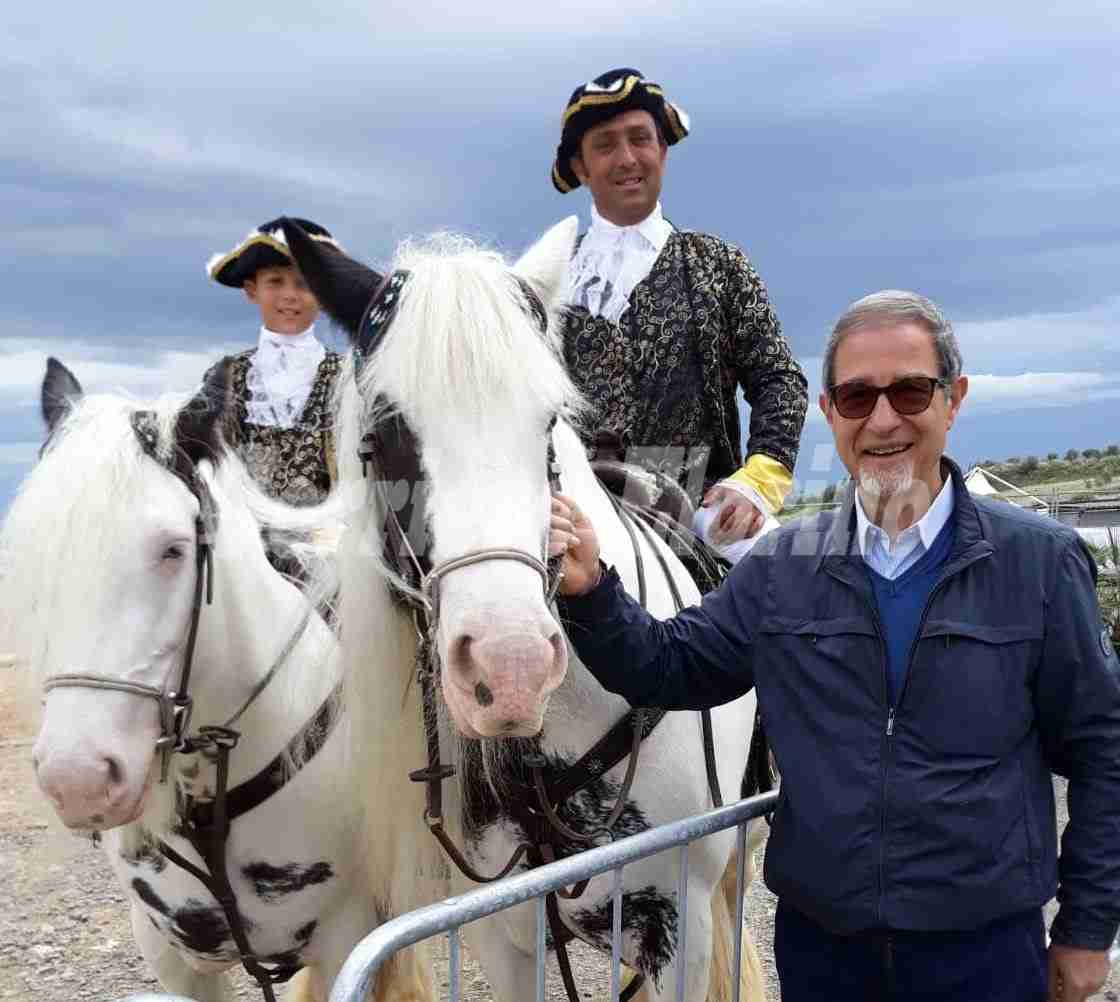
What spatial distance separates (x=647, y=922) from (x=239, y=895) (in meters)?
1.02

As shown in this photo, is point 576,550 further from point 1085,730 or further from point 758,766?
point 758,766

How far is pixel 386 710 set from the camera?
2078 mm

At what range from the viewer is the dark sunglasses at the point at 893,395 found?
1.86 m

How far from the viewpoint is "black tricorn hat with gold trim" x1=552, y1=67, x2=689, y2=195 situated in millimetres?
3186

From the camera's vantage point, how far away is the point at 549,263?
2.12 meters

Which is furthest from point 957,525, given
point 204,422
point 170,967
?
point 170,967

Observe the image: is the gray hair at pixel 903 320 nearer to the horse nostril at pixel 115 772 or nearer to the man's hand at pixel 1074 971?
the man's hand at pixel 1074 971

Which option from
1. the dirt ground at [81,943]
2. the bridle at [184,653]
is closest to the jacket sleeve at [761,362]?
the bridle at [184,653]

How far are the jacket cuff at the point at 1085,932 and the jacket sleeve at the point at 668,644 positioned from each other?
717 mm

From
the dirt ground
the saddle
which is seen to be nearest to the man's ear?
the saddle

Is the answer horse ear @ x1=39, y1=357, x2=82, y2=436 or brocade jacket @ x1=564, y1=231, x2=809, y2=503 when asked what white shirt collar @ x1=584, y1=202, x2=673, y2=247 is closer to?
brocade jacket @ x1=564, y1=231, x2=809, y2=503

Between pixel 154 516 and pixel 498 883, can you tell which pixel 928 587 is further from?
pixel 154 516

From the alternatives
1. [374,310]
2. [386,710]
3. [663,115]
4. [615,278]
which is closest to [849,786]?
[386,710]

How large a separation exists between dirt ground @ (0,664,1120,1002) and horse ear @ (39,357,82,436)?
1.86m
